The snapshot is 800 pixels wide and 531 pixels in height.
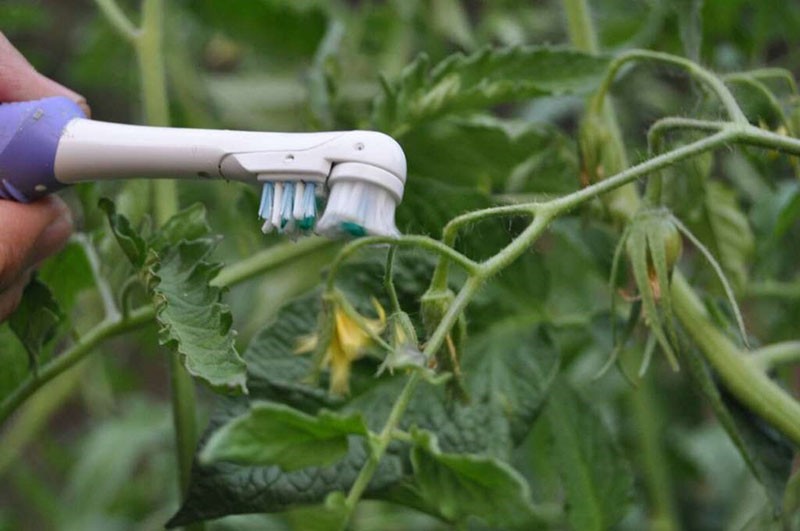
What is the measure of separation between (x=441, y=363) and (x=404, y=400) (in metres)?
0.06

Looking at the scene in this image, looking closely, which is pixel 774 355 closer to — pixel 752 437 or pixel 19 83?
pixel 752 437

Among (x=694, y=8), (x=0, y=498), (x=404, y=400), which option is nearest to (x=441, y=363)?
(x=404, y=400)

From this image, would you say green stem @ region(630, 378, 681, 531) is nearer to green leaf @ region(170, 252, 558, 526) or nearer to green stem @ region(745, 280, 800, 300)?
green stem @ region(745, 280, 800, 300)

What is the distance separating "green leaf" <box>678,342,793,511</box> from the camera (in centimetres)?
53

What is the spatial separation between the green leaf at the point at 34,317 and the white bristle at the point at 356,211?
0.17m

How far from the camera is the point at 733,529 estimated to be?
833mm

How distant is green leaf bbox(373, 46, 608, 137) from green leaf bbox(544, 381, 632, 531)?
0.18 metres

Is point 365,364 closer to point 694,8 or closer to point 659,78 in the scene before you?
point 694,8

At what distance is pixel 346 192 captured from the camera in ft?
1.30

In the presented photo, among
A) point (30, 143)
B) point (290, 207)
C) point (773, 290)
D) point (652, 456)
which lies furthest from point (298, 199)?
point (652, 456)

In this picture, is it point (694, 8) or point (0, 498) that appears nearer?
point (694, 8)

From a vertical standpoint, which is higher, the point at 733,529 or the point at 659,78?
the point at 659,78

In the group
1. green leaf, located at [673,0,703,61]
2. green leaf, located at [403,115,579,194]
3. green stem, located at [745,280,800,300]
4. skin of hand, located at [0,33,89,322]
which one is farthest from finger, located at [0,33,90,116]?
green stem, located at [745,280,800,300]

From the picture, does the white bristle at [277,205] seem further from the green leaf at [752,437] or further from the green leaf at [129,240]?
the green leaf at [752,437]
